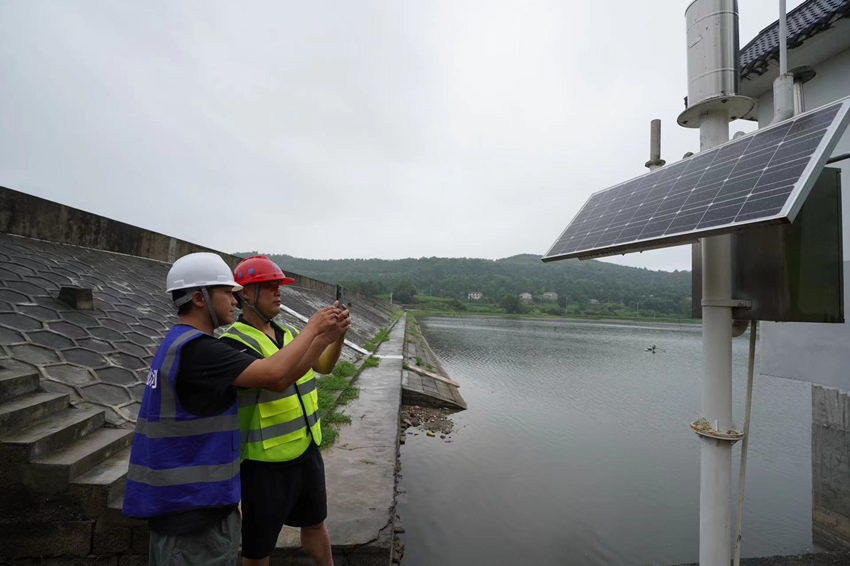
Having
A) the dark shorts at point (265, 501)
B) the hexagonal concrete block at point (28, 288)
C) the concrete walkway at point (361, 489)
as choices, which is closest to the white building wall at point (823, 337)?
the concrete walkway at point (361, 489)

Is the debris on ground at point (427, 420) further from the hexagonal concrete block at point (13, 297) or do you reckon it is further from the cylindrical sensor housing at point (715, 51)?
the cylindrical sensor housing at point (715, 51)

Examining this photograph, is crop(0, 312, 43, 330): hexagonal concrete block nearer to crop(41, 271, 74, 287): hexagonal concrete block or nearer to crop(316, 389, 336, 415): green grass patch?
crop(41, 271, 74, 287): hexagonal concrete block

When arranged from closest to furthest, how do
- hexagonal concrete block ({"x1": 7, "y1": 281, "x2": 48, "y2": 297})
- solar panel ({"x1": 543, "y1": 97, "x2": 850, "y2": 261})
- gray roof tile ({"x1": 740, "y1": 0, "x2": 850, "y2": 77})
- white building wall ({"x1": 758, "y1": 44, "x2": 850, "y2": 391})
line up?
solar panel ({"x1": 543, "y1": 97, "x2": 850, "y2": 261}) < gray roof tile ({"x1": 740, "y1": 0, "x2": 850, "y2": 77}) < white building wall ({"x1": 758, "y1": 44, "x2": 850, "y2": 391}) < hexagonal concrete block ({"x1": 7, "y1": 281, "x2": 48, "y2": 297})

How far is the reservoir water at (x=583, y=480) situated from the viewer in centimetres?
589

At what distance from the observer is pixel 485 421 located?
36.7ft

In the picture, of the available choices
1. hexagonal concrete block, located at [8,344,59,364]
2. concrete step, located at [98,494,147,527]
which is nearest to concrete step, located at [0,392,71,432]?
hexagonal concrete block, located at [8,344,59,364]

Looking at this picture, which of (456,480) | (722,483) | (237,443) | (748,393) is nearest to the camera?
(237,443)

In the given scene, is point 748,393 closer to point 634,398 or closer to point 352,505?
point 352,505

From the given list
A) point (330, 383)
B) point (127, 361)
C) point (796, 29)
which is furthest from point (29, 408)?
point (796, 29)

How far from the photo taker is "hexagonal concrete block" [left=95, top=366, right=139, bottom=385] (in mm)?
4031

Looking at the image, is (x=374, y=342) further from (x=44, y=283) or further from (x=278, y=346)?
(x=278, y=346)

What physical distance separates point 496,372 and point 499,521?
504 inches

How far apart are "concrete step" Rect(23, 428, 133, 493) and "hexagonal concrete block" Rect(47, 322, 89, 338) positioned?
181cm

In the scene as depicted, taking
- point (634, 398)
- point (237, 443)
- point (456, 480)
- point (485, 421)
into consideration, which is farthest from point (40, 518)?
point (634, 398)
